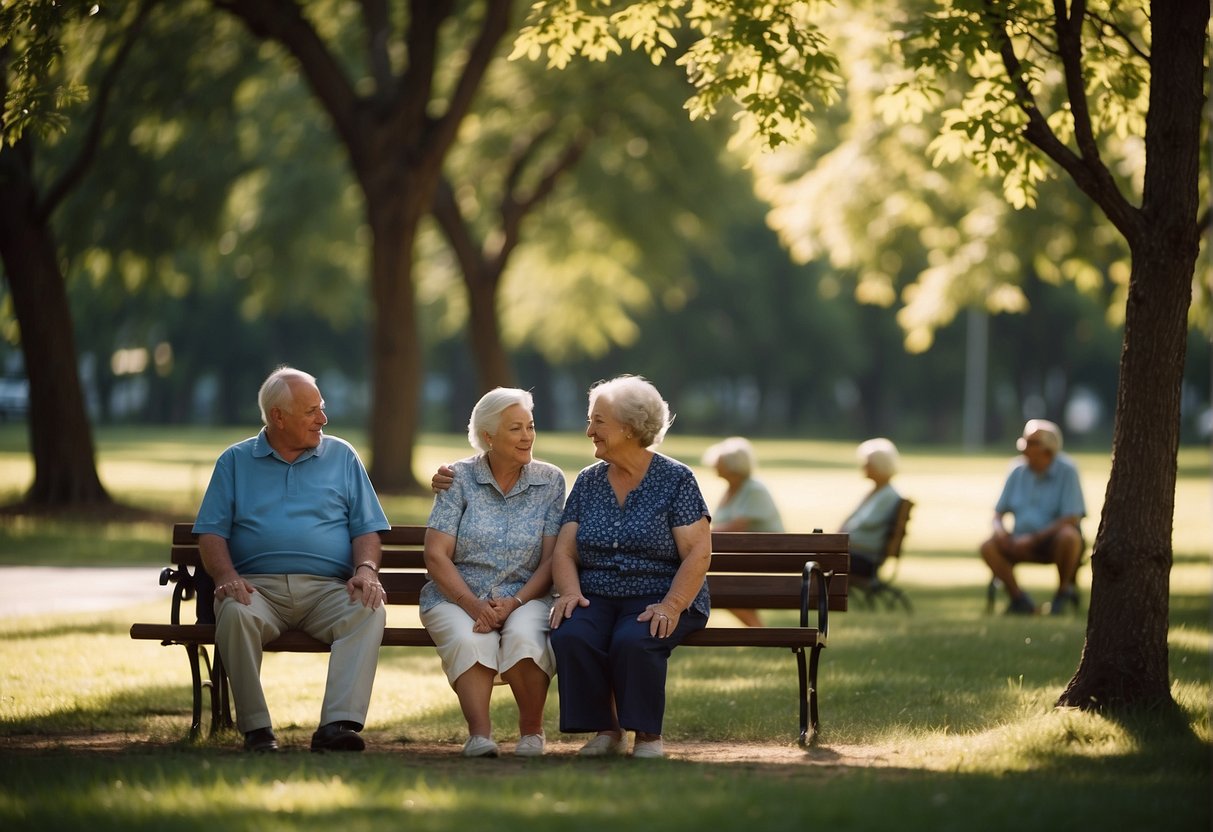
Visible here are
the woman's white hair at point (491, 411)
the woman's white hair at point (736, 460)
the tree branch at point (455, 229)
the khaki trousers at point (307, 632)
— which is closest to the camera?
the khaki trousers at point (307, 632)

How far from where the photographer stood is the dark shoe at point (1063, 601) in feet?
40.3

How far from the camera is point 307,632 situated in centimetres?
682

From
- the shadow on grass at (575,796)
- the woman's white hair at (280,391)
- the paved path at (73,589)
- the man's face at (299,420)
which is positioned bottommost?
the paved path at (73,589)

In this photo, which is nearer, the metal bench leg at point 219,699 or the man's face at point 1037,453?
the metal bench leg at point 219,699

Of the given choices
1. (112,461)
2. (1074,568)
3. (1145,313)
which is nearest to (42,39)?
(1145,313)

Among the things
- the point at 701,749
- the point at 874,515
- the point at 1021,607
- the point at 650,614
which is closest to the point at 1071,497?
the point at 1021,607

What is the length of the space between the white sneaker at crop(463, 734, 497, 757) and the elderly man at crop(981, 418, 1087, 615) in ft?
22.2

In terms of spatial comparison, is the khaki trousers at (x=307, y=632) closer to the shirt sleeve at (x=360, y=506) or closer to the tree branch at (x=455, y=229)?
the shirt sleeve at (x=360, y=506)

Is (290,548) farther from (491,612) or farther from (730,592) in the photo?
(730,592)

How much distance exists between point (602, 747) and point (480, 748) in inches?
19.3

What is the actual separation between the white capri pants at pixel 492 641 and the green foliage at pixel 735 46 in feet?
8.60

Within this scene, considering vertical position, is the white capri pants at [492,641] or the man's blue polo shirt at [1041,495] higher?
the man's blue polo shirt at [1041,495]

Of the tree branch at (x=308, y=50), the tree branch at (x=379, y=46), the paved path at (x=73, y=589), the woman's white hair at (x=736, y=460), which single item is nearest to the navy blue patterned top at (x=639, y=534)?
the woman's white hair at (x=736, y=460)

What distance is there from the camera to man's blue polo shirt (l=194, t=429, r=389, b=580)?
22.3ft
